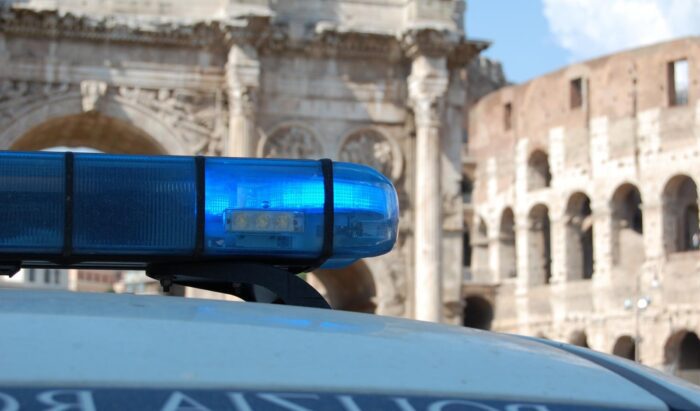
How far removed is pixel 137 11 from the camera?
1953 centimetres

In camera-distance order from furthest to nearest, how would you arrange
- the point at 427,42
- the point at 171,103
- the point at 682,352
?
the point at 682,352 → the point at 427,42 → the point at 171,103

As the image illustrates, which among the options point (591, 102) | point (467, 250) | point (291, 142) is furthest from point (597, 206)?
point (291, 142)

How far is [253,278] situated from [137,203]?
9.2 inches

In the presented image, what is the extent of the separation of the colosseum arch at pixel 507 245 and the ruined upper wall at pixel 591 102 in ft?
7.46

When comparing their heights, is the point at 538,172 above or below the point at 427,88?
above

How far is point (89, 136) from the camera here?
2080 centimetres

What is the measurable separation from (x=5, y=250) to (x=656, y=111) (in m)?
42.0

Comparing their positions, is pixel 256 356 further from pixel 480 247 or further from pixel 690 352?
pixel 480 247

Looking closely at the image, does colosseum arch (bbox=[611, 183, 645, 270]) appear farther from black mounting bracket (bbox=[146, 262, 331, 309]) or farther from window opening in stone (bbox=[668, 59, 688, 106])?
black mounting bracket (bbox=[146, 262, 331, 309])

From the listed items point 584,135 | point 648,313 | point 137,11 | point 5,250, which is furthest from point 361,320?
point 584,135

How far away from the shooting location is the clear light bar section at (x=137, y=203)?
2.26 meters

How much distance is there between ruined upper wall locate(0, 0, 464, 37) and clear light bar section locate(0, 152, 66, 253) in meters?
17.2

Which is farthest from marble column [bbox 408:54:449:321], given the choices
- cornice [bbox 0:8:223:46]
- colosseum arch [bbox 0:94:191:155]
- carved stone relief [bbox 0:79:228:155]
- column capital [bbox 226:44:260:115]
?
colosseum arch [bbox 0:94:191:155]

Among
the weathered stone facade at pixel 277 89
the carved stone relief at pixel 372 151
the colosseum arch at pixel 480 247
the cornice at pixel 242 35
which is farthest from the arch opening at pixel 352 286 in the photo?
the colosseum arch at pixel 480 247
